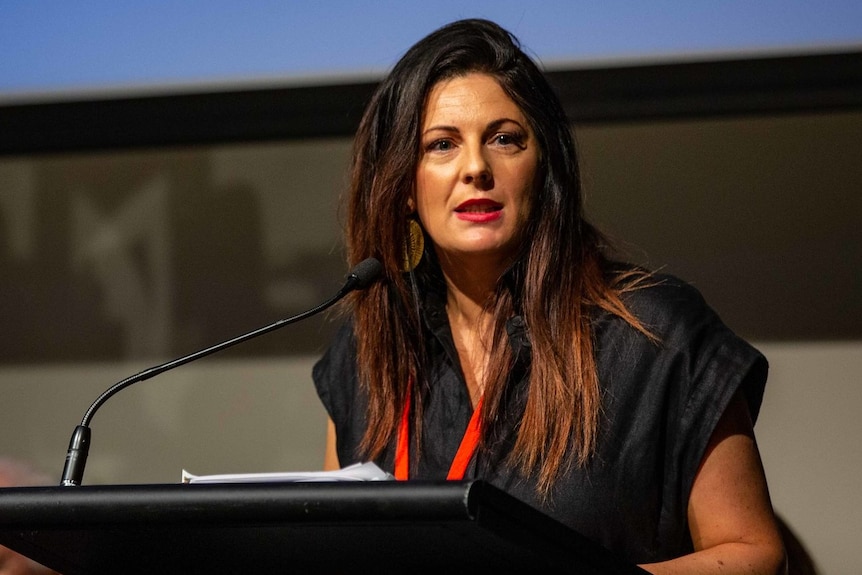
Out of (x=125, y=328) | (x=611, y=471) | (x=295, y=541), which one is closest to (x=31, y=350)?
(x=125, y=328)

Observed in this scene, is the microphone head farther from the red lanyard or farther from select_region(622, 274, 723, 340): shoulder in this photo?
select_region(622, 274, 723, 340): shoulder

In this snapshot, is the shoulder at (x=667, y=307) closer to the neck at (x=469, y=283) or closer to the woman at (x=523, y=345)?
the woman at (x=523, y=345)

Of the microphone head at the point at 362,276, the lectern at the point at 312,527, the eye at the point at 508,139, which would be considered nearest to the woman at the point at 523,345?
the eye at the point at 508,139

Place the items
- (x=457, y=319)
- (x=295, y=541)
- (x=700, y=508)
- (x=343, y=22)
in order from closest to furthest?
(x=295, y=541) < (x=700, y=508) < (x=457, y=319) < (x=343, y=22)

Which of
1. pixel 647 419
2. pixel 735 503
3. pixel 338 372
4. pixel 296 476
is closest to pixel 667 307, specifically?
pixel 647 419

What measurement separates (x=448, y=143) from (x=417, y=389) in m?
0.40

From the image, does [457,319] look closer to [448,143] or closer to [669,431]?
[448,143]

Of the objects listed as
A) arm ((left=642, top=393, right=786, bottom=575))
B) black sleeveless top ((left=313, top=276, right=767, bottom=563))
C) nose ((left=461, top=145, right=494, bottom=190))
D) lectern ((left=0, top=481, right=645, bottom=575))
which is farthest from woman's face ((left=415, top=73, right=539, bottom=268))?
lectern ((left=0, top=481, right=645, bottom=575))

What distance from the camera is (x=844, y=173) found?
8.74 feet

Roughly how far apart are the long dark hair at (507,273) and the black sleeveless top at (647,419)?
0.08 feet

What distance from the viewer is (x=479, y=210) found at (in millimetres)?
1746

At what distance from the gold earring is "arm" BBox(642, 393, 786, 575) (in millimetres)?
577

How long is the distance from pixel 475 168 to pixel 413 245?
24 cm

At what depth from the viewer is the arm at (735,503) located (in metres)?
1.48
